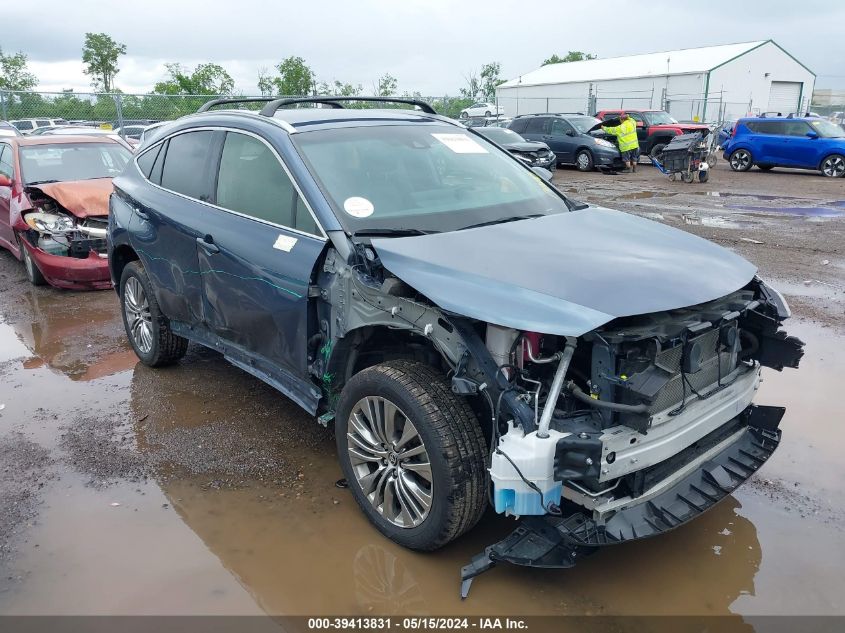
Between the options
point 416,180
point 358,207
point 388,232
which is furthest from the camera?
point 416,180

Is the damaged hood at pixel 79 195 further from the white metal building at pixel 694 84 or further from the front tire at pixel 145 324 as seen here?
the white metal building at pixel 694 84

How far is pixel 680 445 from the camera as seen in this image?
9.31 feet

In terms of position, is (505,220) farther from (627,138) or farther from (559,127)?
(559,127)

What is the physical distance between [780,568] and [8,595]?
3398mm

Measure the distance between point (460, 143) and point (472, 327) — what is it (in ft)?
6.40

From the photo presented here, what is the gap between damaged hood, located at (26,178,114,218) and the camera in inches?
301

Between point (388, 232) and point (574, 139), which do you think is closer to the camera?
point (388, 232)

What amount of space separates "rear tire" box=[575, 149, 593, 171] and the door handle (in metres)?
17.8

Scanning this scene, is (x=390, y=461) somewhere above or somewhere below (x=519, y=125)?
below

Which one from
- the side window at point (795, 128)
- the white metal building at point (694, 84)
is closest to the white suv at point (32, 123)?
the side window at point (795, 128)

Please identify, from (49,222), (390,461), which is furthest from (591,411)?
(49,222)

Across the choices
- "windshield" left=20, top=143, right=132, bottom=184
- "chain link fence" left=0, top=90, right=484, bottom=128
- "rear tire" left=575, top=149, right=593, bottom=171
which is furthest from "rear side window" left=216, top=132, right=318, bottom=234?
"rear tire" left=575, top=149, right=593, bottom=171

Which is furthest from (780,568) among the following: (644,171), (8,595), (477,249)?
(644,171)

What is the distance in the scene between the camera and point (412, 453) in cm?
297
